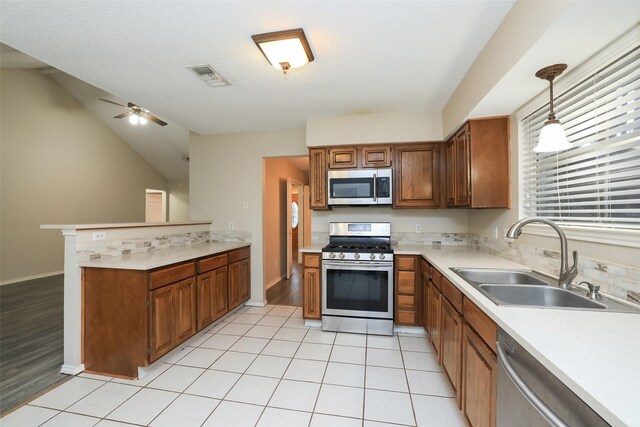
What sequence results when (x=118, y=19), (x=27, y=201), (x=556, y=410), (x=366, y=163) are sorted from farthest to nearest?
(x=27, y=201)
(x=366, y=163)
(x=118, y=19)
(x=556, y=410)

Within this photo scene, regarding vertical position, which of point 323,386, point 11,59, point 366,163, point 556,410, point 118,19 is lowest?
point 323,386

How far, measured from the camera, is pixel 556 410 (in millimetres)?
773

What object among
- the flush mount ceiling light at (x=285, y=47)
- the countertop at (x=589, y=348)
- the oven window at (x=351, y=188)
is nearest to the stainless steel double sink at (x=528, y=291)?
the countertop at (x=589, y=348)

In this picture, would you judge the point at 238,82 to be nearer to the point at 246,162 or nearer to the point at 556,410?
the point at 246,162

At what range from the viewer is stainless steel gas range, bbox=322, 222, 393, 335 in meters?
2.85

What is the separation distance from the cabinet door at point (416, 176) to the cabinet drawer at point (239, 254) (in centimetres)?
203

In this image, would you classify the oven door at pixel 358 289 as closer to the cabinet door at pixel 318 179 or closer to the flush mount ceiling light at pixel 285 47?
the cabinet door at pixel 318 179

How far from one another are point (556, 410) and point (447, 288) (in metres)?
1.20

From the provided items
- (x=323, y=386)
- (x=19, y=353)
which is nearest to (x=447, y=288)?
(x=323, y=386)

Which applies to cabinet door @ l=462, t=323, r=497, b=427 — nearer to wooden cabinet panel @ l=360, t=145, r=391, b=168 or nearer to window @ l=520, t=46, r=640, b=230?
window @ l=520, t=46, r=640, b=230

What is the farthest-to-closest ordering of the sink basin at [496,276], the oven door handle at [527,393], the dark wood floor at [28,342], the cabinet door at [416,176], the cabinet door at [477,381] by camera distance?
1. the cabinet door at [416,176]
2. the dark wood floor at [28,342]
3. the sink basin at [496,276]
4. the cabinet door at [477,381]
5. the oven door handle at [527,393]

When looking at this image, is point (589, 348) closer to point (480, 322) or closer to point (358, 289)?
point (480, 322)

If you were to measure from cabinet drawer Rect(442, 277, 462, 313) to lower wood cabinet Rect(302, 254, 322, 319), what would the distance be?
141cm

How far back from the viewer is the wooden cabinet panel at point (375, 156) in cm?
316
